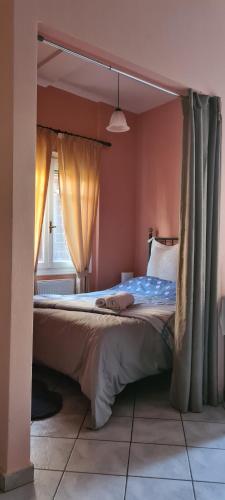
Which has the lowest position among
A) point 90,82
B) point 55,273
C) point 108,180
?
point 55,273

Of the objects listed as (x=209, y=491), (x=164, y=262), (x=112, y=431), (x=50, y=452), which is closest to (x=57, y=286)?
(x=164, y=262)

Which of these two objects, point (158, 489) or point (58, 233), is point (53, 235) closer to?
point (58, 233)

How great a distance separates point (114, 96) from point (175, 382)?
10.6ft

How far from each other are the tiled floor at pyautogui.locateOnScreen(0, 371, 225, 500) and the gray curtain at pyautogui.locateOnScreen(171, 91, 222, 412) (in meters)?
0.25

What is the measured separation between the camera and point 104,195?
4.62 meters

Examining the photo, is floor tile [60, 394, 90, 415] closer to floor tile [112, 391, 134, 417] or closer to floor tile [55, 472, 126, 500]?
floor tile [112, 391, 134, 417]

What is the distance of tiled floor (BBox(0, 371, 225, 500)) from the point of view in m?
1.80

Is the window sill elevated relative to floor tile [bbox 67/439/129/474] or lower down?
elevated

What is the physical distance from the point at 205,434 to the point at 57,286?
7.74 feet

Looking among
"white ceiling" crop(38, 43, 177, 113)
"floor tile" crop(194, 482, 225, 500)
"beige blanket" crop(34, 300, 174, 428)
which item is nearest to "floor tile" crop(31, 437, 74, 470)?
"beige blanket" crop(34, 300, 174, 428)

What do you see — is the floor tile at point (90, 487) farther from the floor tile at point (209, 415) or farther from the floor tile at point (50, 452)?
the floor tile at point (209, 415)

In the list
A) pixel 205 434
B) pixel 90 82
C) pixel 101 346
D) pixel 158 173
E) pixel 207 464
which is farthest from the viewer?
pixel 158 173

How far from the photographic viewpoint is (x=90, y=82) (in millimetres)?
4062

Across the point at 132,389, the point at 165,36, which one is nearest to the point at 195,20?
the point at 165,36
